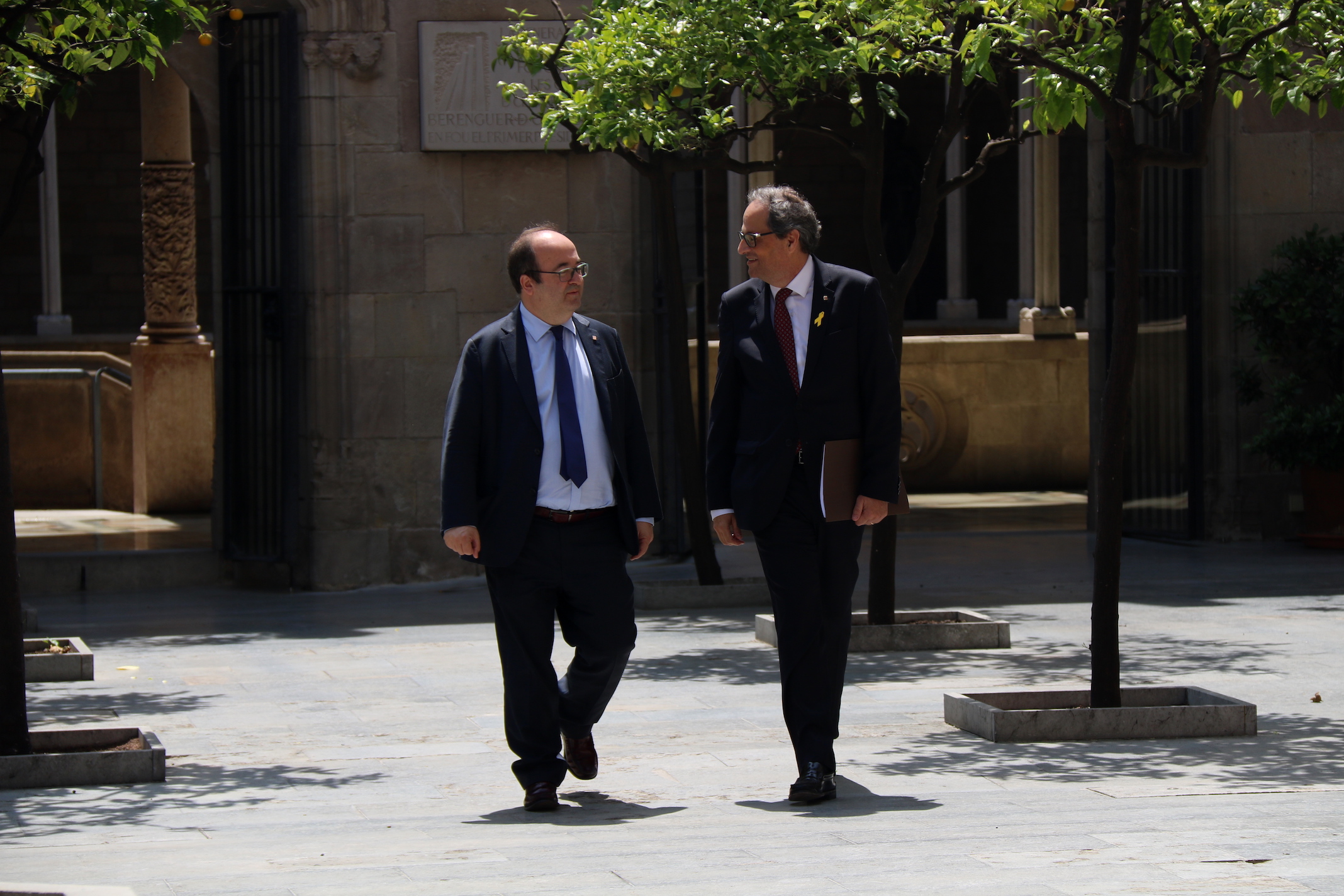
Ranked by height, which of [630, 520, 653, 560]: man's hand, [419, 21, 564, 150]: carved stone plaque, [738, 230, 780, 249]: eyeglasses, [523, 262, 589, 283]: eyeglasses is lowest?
[630, 520, 653, 560]: man's hand

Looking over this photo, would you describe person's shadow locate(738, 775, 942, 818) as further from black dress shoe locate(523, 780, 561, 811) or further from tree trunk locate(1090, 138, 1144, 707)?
tree trunk locate(1090, 138, 1144, 707)

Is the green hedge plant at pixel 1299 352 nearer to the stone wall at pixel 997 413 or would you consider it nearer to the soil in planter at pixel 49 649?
the stone wall at pixel 997 413

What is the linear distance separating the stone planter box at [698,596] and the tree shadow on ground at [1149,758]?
370cm

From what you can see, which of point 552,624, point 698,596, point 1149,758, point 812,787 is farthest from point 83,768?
point 698,596

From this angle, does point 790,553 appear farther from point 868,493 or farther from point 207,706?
point 207,706

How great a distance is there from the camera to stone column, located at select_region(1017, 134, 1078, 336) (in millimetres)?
17875

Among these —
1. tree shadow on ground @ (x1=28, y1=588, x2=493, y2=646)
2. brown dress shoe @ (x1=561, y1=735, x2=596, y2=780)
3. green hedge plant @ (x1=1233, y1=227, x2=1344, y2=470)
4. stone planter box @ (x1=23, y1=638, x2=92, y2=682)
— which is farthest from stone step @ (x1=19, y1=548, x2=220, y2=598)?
brown dress shoe @ (x1=561, y1=735, x2=596, y2=780)

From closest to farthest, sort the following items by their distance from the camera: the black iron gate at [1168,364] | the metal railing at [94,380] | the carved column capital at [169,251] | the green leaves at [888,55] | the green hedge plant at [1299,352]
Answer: the green leaves at [888,55] < the green hedge plant at [1299,352] < the black iron gate at [1168,364] < the carved column capital at [169,251] < the metal railing at [94,380]

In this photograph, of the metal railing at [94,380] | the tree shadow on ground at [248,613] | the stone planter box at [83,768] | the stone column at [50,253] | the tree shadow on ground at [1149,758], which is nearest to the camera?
the tree shadow on ground at [1149,758]

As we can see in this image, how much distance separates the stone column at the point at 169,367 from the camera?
1517 centimetres

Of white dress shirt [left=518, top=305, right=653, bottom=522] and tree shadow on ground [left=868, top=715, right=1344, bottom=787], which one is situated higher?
white dress shirt [left=518, top=305, right=653, bottom=522]

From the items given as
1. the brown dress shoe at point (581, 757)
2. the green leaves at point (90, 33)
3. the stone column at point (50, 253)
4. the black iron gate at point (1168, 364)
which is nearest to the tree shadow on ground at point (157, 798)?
the brown dress shoe at point (581, 757)

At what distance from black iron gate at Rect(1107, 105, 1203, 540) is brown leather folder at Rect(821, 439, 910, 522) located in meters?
7.69

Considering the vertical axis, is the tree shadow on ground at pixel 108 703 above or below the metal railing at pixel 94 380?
below
